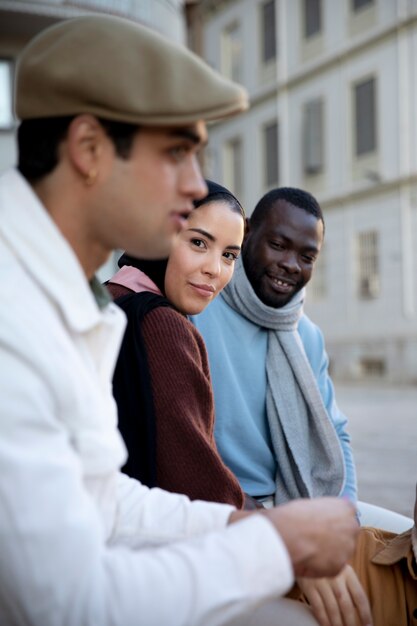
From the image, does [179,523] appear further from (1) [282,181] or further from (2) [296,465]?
(1) [282,181]

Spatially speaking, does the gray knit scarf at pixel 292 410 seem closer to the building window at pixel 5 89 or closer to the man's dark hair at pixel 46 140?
the man's dark hair at pixel 46 140

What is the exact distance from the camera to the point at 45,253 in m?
1.37

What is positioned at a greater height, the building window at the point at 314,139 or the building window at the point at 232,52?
the building window at the point at 232,52

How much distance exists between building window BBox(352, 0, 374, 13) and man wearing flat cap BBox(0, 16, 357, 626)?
21.9 m

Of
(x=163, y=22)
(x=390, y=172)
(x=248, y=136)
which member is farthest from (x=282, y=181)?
(x=163, y=22)

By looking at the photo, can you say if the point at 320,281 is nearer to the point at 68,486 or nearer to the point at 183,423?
the point at 183,423

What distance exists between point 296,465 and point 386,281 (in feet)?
59.8

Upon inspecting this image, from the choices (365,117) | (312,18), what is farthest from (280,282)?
(312,18)

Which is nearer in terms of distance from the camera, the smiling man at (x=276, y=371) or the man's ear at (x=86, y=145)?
the man's ear at (x=86, y=145)

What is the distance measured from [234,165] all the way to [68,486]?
2627cm

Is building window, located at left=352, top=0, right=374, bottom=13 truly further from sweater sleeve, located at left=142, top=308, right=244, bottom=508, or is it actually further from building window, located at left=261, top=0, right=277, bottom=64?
sweater sleeve, located at left=142, top=308, right=244, bottom=508

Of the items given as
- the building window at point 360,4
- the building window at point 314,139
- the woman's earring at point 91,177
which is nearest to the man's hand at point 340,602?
the woman's earring at point 91,177

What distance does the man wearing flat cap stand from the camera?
120cm

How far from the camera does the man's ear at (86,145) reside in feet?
4.60
